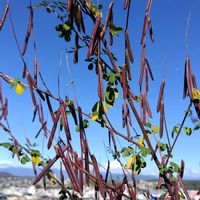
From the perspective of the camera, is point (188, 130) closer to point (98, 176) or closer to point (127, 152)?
point (127, 152)

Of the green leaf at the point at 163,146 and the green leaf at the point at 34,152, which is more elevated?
the green leaf at the point at 163,146

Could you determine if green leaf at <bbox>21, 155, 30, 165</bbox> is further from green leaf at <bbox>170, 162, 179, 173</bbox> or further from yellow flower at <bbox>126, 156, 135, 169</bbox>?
green leaf at <bbox>170, 162, 179, 173</bbox>

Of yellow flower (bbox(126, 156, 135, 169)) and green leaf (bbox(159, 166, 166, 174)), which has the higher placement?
yellow flower (bbox(126, 156, 135, 169))

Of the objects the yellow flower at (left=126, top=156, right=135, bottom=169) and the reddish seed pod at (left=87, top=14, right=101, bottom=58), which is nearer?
the reddish seed pod at (left=87, top=14, right=101, bottom=58)

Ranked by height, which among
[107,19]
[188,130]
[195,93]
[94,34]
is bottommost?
[188,130]

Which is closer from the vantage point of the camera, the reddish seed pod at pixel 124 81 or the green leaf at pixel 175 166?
the reddish seed pod at pixel 124 81

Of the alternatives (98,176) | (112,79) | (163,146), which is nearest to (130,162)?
(163,146)

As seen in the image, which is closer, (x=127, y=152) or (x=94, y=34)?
(x=94, y=34)

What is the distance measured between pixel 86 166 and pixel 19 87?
0.55m

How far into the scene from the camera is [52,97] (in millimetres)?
2326

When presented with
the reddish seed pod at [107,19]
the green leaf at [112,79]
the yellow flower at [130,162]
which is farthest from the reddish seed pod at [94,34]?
the yellow flower at [130,162]

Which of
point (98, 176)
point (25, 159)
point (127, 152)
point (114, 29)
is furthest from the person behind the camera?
point (25, 159)

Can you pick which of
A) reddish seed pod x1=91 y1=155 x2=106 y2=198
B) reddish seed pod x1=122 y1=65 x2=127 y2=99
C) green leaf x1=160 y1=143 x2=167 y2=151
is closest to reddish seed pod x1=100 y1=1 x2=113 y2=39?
reddish seed pod x1=122 y1=65 x2=127 y2=99

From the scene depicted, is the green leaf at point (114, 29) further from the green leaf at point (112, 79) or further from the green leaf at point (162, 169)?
the green leaf at point (162, 169)
